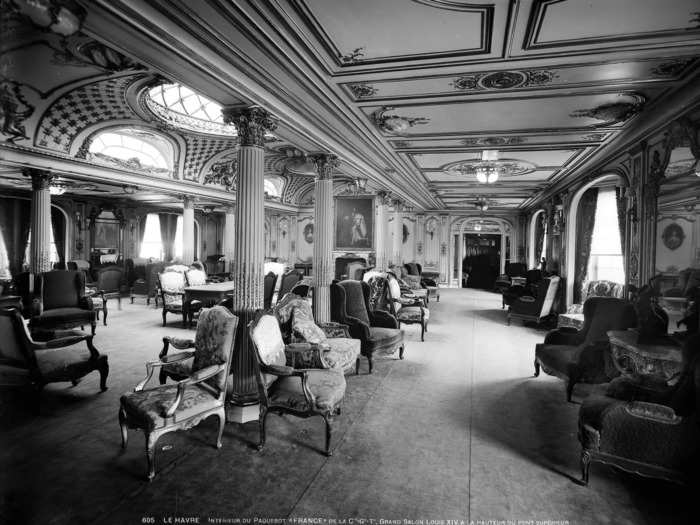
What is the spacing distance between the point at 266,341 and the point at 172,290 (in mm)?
6039

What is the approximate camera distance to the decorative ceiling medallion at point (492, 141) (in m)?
6.19

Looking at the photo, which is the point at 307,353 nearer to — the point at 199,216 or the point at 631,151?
the point at 631,151

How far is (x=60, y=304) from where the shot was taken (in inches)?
273

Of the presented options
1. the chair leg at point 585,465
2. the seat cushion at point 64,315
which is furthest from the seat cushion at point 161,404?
the seat cushion at point 64,315

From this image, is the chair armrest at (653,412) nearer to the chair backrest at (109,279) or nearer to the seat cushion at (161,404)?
the seat cushion at (161,404)

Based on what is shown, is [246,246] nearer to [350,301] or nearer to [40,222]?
[350,301]

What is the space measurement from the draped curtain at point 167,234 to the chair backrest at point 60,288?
9.74 metres

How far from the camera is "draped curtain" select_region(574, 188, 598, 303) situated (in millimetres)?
8688

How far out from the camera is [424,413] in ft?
12.8

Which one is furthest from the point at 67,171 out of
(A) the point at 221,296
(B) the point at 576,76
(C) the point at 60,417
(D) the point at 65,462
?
(B) the point at 576,76

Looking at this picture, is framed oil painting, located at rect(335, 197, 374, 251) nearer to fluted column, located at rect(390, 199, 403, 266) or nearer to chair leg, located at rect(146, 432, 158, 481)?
fluted column, located at rect(390, 199, 403, 266)

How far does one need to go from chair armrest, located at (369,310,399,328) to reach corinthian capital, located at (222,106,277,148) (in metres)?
3.30

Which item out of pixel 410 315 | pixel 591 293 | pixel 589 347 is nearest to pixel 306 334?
pixel 589 347

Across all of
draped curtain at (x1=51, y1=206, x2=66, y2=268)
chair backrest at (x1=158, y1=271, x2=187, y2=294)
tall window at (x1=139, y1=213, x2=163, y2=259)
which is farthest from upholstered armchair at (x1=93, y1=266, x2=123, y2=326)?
tall window at (x1=139, y1=213, x2=163, y2=259)
